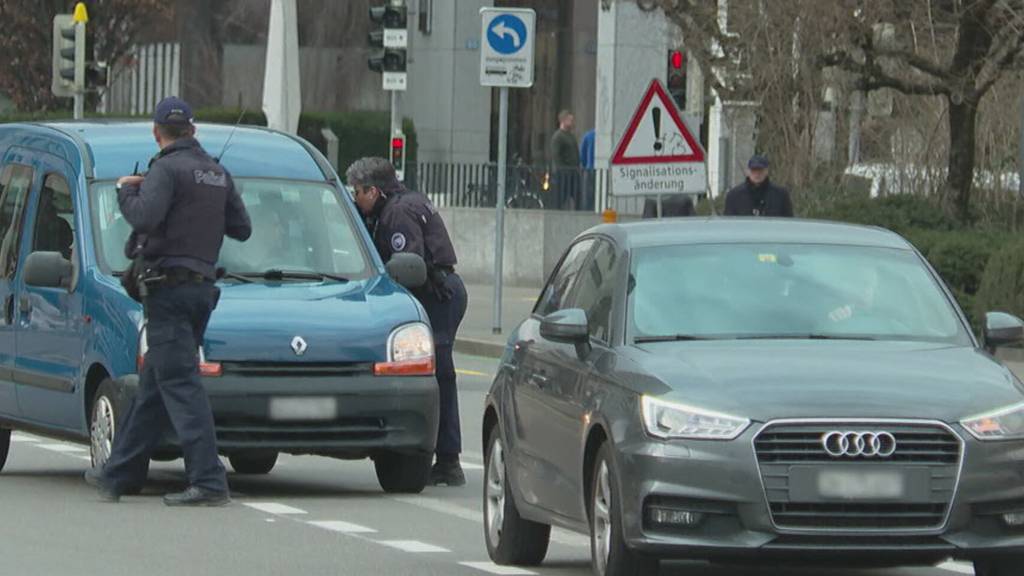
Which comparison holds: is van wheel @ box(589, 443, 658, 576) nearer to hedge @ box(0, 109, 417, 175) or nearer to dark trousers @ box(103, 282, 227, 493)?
dark trousers @ box(103, 282, 227, 493)

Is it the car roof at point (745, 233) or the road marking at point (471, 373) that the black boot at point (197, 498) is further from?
the road marking at point (471, 373)

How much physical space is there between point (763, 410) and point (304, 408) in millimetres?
4592

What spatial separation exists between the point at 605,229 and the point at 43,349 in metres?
4.26

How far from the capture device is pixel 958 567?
11586mm

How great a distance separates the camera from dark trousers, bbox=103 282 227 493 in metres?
13.0

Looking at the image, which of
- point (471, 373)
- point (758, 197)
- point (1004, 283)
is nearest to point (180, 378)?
point (758, 197)

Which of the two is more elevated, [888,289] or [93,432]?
[888,289]

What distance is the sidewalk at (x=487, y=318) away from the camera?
27.2 meters

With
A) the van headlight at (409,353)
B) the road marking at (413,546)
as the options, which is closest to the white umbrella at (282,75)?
the van headlight at (409,353)

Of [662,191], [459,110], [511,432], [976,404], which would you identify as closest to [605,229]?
[511,432]

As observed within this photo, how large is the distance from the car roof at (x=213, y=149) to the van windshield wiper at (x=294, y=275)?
2.72 feet

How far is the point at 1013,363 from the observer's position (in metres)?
25.5

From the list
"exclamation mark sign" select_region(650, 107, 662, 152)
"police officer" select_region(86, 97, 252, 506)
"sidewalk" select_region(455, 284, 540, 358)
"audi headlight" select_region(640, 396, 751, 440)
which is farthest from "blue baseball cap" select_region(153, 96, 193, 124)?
"sidewalk" select_region(455, 284, 540, 358)

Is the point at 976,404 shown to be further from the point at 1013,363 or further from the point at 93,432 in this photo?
the point at 1013,363
